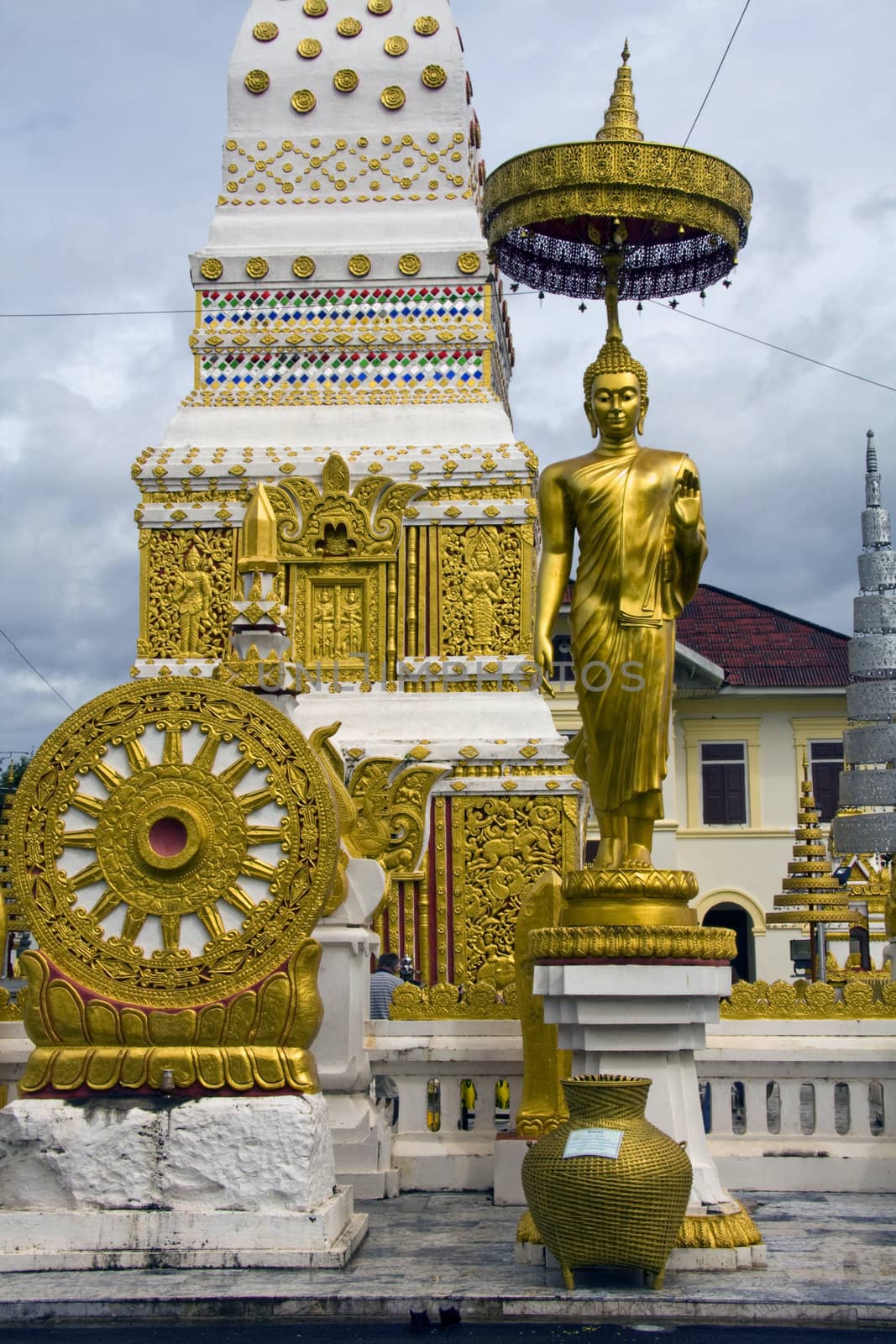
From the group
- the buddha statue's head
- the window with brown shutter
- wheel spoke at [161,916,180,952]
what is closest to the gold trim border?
wheel spoke at [161,916,180,952]

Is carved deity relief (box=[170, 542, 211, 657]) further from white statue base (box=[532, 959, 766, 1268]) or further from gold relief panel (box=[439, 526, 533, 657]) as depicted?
white statue base (box=[532, 959, 766, 1268])

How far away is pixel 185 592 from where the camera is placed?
53.9 feet

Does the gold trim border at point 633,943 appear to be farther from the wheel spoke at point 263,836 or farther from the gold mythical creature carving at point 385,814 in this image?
the gold mythical creature carving at point 385,814

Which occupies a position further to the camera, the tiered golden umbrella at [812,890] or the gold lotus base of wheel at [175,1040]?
the tiered golden umbrella at [812,890]

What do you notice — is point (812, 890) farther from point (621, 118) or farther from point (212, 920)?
point (212, 920)

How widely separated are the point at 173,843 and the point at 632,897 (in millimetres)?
2245

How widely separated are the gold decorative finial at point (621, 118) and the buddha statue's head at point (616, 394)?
4.22 ft

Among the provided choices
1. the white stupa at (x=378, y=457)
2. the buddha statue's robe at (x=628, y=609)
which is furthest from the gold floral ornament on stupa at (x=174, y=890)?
the white stupa at (x=378, y=457)

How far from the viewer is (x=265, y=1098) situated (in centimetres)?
770

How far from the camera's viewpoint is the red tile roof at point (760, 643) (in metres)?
33.6

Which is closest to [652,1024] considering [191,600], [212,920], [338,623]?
[212,920]


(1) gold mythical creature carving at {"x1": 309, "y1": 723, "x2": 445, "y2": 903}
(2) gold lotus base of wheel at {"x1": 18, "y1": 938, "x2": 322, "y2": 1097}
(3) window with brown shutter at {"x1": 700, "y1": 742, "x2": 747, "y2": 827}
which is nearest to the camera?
(2) gold lotus base of wheel at {"x1": 18, "y1": 938, "x2": 322, "y2": 1097}

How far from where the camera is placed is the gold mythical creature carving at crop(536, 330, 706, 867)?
8.46 metres

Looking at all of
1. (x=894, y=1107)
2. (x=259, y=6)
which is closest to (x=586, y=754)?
(x=894, y=1107)
